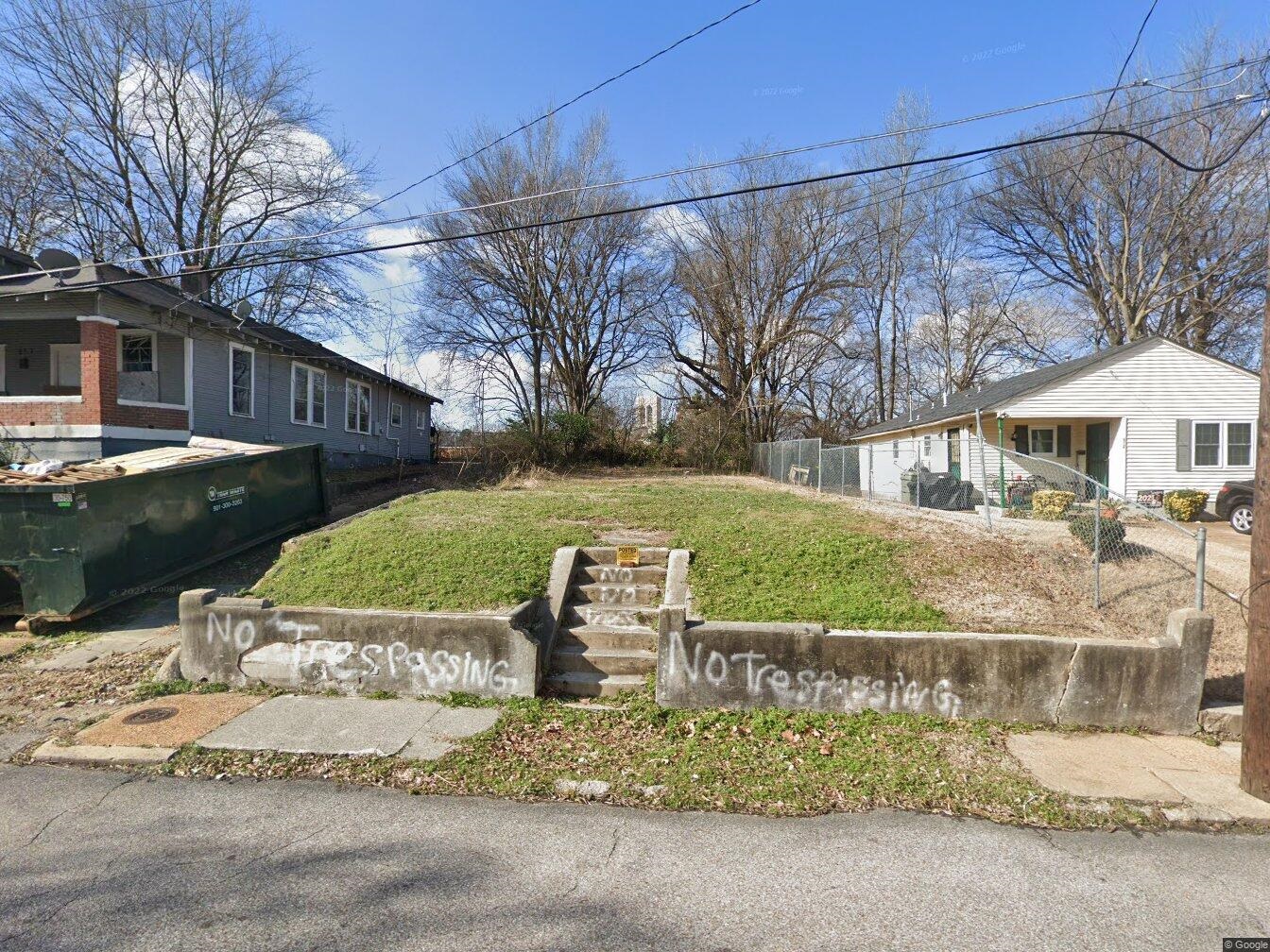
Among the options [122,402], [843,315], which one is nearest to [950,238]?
[843,315]

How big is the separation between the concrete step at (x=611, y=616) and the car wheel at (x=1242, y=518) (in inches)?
577

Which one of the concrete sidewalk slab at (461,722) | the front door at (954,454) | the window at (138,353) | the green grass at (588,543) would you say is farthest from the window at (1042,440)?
the window at (138,353)

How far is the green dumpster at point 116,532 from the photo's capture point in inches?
286

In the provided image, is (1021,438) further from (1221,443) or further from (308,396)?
(308,396)

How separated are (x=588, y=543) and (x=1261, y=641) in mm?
5799

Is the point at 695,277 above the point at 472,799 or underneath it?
above

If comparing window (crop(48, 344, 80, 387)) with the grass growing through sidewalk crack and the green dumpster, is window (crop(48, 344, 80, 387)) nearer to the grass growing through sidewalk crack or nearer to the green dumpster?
the green dumpster

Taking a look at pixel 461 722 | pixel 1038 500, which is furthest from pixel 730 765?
pixel 1038 500

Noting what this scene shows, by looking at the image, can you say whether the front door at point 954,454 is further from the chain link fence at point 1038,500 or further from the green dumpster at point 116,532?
the green dumpster at point 116,532

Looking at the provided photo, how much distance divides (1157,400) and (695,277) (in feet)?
58.3

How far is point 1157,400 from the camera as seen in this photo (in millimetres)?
17109

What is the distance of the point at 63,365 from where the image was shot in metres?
15.6

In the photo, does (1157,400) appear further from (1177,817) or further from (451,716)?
(451,716)

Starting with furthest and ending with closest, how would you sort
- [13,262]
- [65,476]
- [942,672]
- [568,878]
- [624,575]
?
[13,262] < [65,476] < [624,575] < [942,672] < [568,878]
